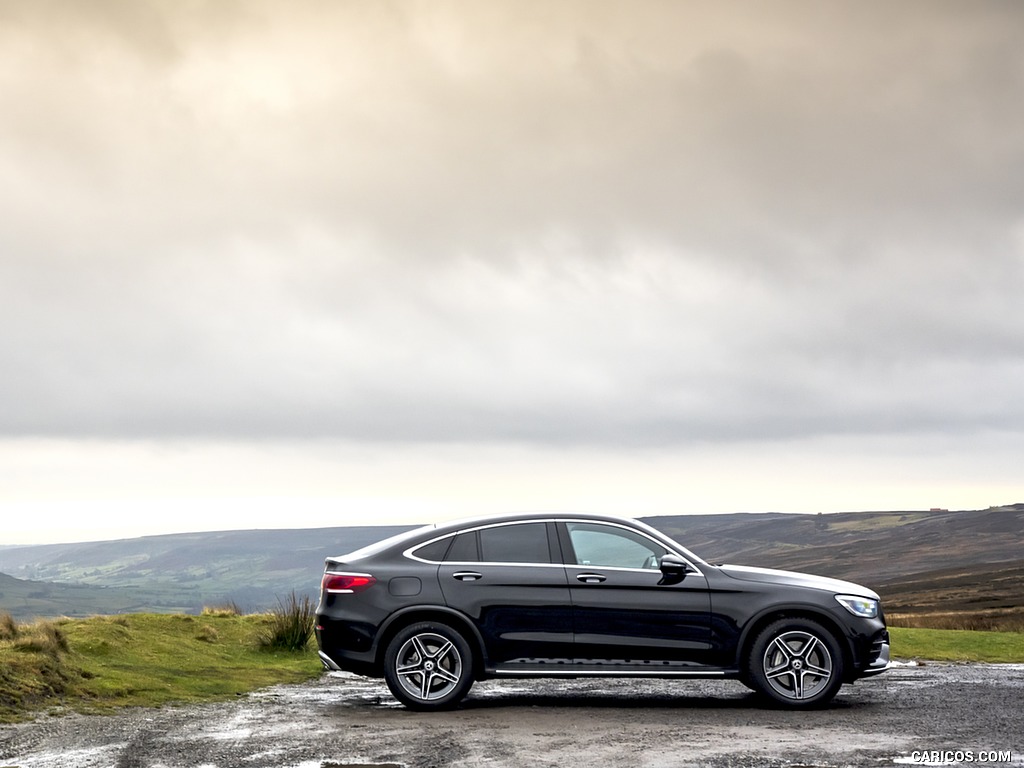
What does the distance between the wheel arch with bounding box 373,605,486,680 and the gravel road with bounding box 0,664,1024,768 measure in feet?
1.58

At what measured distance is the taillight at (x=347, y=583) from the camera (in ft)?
35.7

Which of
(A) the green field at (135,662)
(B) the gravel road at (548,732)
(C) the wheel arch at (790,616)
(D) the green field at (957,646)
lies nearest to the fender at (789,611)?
(C) the wheel arch at (790,616)

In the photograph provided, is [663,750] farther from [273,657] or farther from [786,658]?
[273,657]

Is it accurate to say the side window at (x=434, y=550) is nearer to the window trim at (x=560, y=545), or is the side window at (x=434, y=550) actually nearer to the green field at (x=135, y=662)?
the window trim at (x=560, y=545)

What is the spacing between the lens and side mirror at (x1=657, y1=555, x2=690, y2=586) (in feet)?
35.5

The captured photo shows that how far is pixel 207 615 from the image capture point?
744 inches

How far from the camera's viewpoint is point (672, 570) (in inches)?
426

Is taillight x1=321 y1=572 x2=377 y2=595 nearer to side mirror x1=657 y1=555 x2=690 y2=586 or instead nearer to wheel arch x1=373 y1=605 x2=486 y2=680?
wheel arch x1=373 y1=605 x2=486 y2=680

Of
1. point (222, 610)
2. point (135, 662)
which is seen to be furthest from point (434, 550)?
point (222, 610)

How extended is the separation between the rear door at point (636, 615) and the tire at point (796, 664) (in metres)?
0.54

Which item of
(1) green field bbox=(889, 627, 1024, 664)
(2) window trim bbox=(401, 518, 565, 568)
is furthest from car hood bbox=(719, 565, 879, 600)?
(1) green field bbox=(889, 627, 1024, 664)

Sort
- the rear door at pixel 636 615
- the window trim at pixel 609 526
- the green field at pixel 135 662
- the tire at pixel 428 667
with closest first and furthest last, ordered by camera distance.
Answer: the tire at pixel 428 667
the rear door at pixel 636 615
the window trim at pixel 609 526
the green field at pixel 135 662

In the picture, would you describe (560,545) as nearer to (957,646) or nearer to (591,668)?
(591,668)

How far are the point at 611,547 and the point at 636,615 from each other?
2.29 feet
